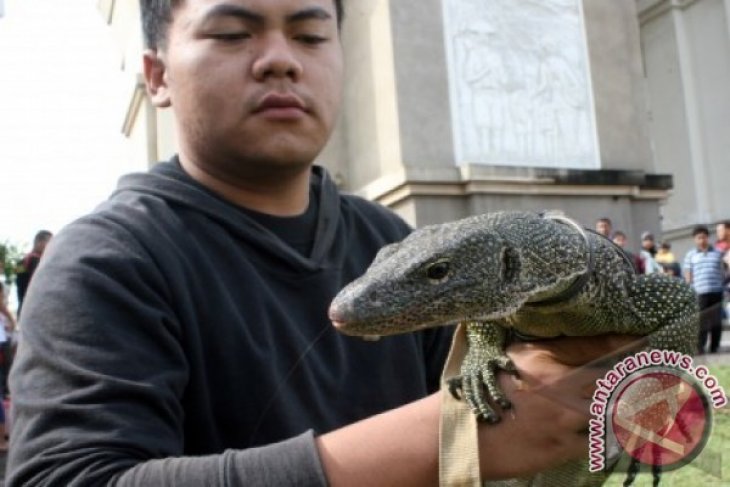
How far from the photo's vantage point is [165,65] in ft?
5.10

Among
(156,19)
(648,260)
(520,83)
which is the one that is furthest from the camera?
(520,83)

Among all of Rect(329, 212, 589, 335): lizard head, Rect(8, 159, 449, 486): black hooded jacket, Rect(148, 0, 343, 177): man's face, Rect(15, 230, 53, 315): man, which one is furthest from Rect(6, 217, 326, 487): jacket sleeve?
Rect(15, 230, 53, 315): man

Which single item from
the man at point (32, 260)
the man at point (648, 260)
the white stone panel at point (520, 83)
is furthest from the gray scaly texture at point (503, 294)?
the white stone panel at point (520, 83)

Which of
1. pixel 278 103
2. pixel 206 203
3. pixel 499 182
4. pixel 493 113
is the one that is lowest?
pixel 206 203

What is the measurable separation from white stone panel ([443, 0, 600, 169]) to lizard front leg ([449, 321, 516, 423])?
31.1 ft

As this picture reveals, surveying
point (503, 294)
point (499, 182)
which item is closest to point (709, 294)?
point (503, 294)

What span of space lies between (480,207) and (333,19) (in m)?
8.70

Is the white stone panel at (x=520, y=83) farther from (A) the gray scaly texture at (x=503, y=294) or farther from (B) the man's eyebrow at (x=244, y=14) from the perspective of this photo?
(A) the gray scaly texture at (x=503, y=294)

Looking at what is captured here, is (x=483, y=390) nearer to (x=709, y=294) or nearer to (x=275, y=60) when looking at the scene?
(x=709, y=294)

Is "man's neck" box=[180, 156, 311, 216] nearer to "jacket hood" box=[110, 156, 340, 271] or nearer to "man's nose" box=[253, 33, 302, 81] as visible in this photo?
"jacket hood" box=[110, 156, 340, 271]

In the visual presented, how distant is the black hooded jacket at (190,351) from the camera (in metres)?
1.04

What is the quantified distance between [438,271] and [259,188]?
1.91 ft

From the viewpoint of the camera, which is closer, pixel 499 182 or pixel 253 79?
pixel 253 79

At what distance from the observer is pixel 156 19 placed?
1.56 metres
